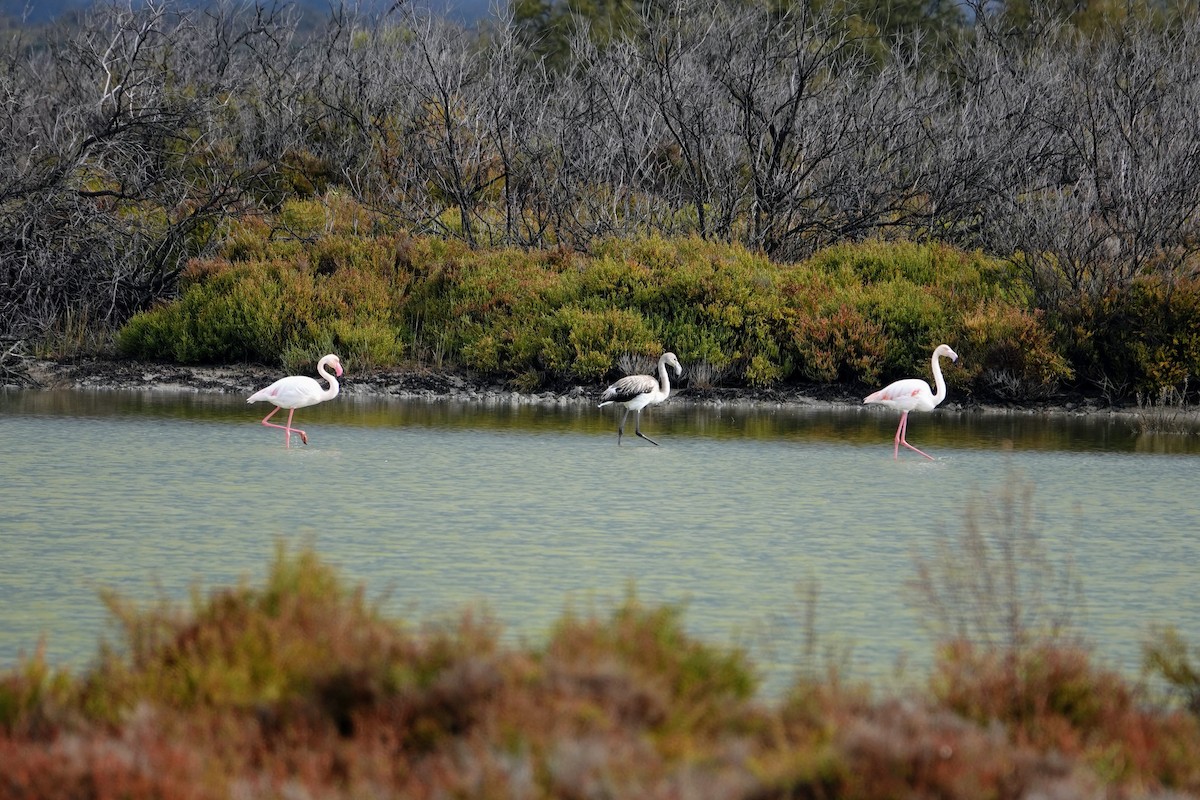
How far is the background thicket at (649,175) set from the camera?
20.2 metres

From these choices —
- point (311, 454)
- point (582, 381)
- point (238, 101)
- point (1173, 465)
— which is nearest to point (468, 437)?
point (311, 454)

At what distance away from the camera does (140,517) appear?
10.3 m

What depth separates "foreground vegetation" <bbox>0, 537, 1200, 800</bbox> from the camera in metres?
4.15

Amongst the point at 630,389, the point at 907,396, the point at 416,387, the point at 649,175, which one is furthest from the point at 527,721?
the point at 649,175

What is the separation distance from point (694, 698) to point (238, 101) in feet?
83.3

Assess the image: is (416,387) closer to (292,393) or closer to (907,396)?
(292,393)

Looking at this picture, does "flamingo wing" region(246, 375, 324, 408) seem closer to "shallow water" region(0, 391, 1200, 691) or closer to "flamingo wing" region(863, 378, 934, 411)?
"shallow water" region(0, 391, 1200, 691)

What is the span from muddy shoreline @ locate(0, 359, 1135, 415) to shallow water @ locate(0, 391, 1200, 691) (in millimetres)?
1603

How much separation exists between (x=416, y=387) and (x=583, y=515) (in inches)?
390

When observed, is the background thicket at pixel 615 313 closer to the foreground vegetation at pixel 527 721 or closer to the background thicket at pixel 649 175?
the background thicket at pixel 649 175

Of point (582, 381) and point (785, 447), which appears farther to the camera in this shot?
point (582, 381)

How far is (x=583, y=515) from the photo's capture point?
10.7 metres

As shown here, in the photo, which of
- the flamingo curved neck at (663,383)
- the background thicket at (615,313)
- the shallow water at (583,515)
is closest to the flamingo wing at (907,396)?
the shallow water at (583,515)

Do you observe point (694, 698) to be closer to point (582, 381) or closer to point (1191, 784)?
point (1191, 784)
